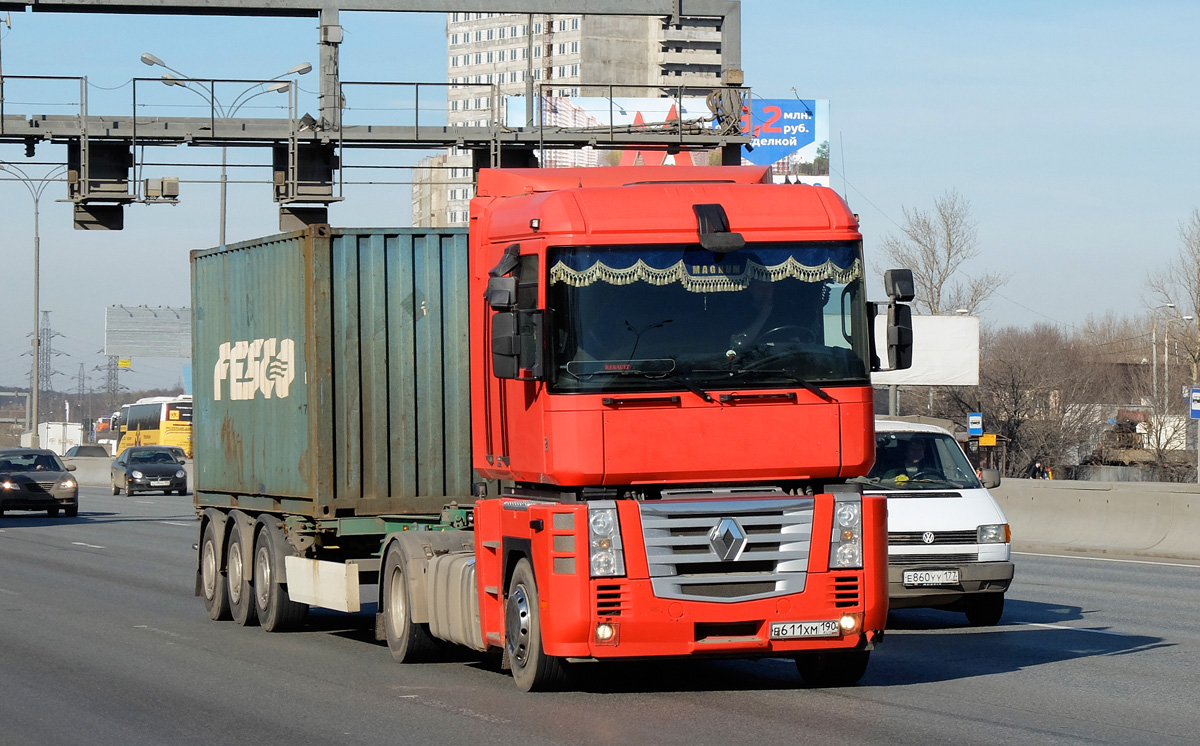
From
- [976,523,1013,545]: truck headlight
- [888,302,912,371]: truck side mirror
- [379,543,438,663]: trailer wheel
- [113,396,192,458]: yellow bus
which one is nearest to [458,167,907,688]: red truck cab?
[888,302,912,371]: truck side mirror

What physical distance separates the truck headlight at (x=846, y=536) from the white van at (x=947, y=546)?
3339mm

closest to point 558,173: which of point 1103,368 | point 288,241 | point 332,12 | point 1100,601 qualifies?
point 288,241

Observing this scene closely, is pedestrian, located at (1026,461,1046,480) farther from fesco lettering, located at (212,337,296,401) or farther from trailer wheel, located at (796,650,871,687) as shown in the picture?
trailer wheel, located at (796,650,871,687)

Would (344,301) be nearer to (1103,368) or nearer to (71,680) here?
(71,680)

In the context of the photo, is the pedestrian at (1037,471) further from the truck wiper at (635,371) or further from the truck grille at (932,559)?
the truck wiper at (635,371)

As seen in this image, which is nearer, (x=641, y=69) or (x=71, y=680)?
(x=71, y=680)

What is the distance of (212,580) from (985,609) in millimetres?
7333

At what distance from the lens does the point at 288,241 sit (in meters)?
14.0

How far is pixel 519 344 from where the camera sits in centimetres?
964

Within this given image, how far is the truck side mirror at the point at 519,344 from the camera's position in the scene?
9.60m

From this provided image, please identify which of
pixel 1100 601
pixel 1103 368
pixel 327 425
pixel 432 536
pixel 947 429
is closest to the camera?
pixel 432 536

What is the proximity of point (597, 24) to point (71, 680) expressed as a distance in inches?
5840

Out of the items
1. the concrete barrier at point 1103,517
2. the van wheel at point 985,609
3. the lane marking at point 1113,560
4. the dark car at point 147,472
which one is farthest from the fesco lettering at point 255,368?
the dark car at point 147,472

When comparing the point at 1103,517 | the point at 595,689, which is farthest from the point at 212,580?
the point at 1103,517
